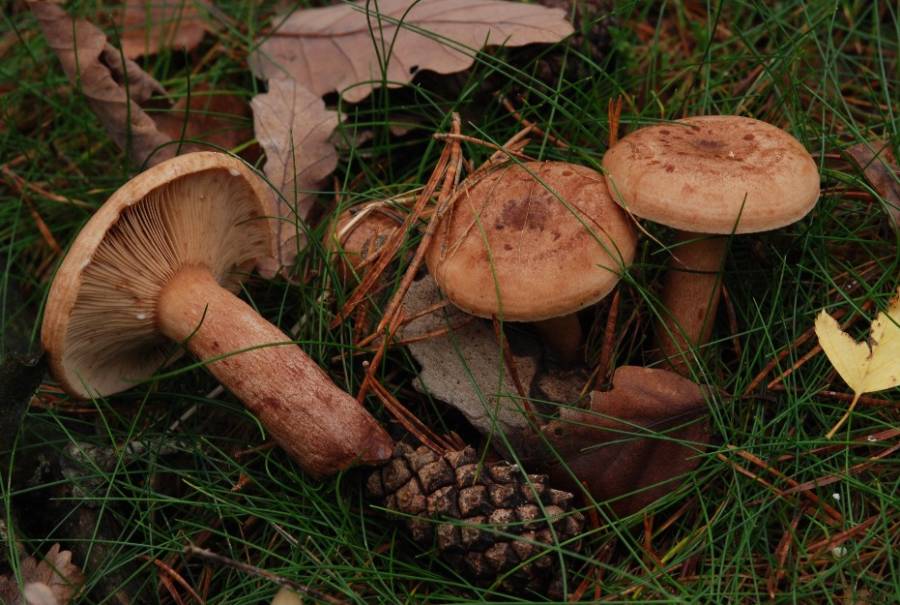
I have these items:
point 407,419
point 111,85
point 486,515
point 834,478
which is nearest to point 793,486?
point 834,478

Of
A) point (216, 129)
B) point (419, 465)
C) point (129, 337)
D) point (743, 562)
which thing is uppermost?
point (216, 129)

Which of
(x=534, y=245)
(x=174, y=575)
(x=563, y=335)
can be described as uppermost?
(x=534, y=245)

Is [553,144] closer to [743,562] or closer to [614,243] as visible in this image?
[614,243]

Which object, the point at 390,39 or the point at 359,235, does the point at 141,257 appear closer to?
the point at 359,235

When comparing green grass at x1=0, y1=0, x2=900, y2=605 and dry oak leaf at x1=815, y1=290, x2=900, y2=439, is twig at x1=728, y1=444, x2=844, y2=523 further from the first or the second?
dry oak leaf at x1=815, y1=290, x2=900, y2=439

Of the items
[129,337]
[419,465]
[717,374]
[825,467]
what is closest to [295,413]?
[419,465]

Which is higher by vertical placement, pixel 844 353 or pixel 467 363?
pixel 844 353

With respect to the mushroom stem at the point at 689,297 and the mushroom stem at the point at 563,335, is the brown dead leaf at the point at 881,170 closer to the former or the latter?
the mushroom stem at the point at 689,297
